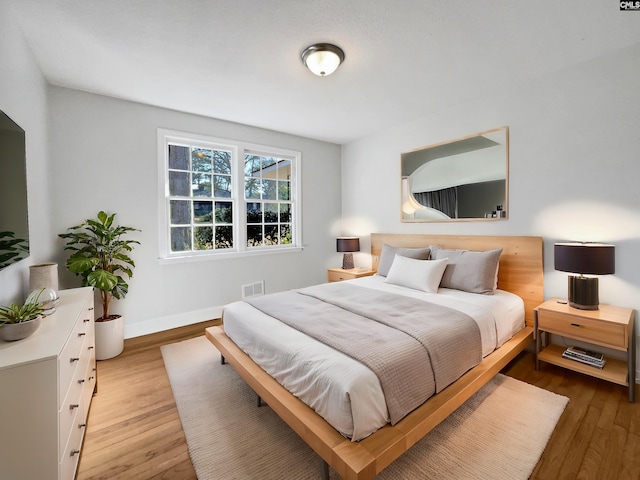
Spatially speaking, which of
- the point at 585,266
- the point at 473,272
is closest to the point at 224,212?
the point at 473,272

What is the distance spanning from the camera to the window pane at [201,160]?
375cm

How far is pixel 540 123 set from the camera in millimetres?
2793

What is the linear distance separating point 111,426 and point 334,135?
13.7ft

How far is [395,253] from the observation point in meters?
3.63

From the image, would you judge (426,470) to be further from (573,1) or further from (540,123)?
(540,123)

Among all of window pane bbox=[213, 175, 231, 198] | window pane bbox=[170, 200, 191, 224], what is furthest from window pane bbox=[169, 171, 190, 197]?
window pane bbox=[213, 175, 231, 198]

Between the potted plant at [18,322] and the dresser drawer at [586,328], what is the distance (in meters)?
3.37

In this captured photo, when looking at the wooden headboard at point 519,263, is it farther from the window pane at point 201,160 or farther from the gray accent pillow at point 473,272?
the window pane at point 201,160

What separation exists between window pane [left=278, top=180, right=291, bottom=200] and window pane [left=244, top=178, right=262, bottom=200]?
1.12 feet

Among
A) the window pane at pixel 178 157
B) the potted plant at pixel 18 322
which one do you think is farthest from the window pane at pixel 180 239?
the potted plant at pixel 18 322

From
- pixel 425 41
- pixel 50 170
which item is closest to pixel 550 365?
pixel 425 41

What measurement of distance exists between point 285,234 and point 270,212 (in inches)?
17.1

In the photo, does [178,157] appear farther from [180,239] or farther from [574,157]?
[574,157]

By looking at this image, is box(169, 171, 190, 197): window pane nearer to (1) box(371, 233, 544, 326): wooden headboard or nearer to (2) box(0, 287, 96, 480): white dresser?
(2) box(0, 287, 96, 480): white dresser
